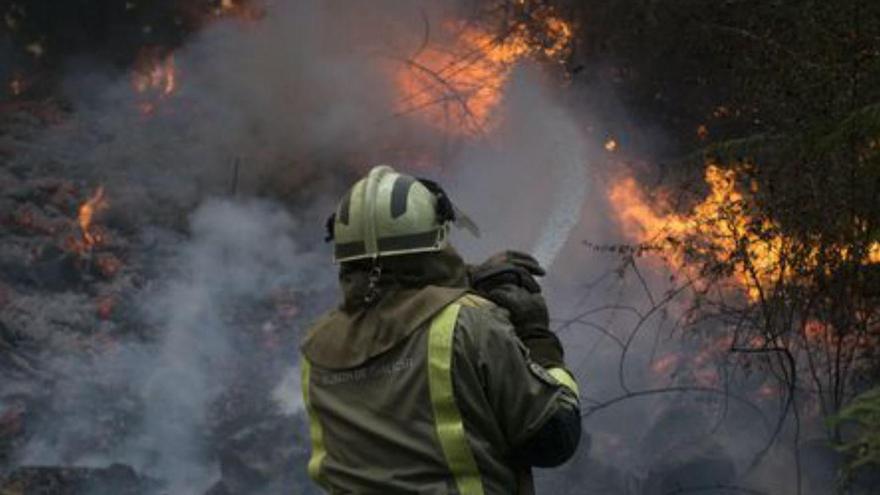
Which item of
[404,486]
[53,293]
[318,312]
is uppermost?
[318,312]

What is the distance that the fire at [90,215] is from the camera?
9820 millimetres

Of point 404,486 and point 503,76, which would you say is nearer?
point 404,486

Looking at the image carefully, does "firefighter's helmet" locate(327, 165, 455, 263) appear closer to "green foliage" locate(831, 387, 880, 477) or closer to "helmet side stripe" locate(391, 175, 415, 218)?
"helmet side stripe" locate(391, 175, 415, 218)

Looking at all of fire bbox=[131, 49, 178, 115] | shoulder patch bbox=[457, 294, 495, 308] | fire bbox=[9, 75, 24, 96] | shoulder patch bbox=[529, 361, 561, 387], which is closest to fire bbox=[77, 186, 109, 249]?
fire bbox=[131, 49, 178, 115]

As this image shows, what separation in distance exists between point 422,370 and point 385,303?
0.82ft

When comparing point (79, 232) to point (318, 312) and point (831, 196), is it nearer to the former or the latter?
point (318, 312)

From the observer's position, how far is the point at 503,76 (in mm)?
11367

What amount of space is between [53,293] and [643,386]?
6.26m

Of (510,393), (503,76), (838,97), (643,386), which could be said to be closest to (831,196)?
(838,97)

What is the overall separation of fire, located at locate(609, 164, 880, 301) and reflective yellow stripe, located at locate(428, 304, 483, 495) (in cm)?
371

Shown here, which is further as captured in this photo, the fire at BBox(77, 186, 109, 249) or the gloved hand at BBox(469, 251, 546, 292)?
the fire at BBox(77, 186, 109, 249)

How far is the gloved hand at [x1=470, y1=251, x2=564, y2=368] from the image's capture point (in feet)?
8.93

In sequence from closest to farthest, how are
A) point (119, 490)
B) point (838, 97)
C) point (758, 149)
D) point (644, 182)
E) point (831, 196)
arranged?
point (838, 97) → point (831, 196) → point (758, 149) → point (119, 490) → point (644, 182)

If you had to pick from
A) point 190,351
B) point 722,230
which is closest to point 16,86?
point 190,351
